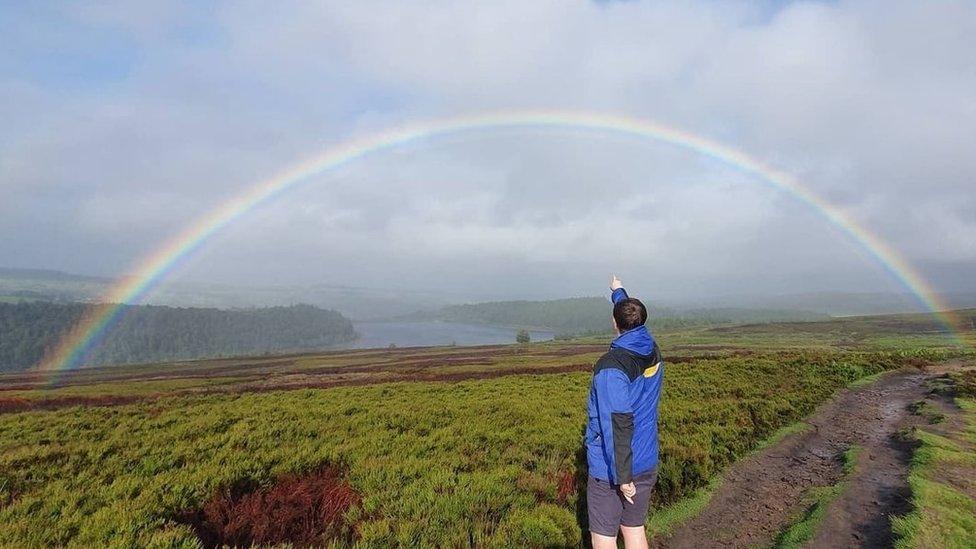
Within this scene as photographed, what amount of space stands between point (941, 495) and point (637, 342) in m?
7.84

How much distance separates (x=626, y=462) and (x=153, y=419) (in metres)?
16.7

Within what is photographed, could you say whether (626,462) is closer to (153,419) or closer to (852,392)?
(153,419)

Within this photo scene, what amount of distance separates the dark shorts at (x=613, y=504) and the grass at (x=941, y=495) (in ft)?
14.5

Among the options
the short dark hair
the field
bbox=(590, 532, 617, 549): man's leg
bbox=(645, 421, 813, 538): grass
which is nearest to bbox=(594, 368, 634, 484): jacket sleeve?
the short dark hair

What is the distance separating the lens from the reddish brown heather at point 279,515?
6.76 m

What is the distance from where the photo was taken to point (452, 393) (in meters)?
21.3

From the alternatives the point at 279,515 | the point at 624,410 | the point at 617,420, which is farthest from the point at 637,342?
the point at 279,515

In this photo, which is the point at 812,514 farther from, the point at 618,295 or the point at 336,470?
the point at 336,470

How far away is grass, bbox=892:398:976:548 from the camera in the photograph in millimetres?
6734

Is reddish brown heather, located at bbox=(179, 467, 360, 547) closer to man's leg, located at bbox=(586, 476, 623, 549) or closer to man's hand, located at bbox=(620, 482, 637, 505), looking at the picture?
man's leg, located at bbox=(586, 476, 623, 549)

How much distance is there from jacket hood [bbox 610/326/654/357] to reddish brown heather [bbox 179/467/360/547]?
204 inches

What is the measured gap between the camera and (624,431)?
17.0ft

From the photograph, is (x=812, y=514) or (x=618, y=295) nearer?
(x=618, y=295)

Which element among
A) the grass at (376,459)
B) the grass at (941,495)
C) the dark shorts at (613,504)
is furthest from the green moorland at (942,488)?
the dark shorts at (613,504)
